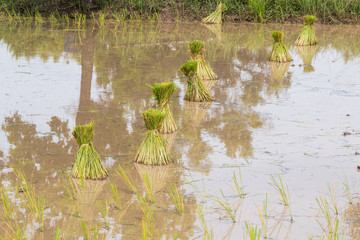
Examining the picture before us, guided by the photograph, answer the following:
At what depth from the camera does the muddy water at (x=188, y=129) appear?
4695 millimetres

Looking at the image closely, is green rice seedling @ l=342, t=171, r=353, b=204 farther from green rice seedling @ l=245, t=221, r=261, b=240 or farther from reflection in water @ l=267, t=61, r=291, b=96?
reflection in water @ l=267, t=61, r=291, b=96

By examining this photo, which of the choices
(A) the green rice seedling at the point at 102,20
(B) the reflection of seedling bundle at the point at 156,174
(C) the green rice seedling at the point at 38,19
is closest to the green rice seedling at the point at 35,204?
(B) the reflection of seedling bundle at the point at 156,174

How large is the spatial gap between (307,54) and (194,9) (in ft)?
19.4

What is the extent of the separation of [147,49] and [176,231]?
27.9ft

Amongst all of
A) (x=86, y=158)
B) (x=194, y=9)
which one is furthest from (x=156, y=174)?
(x=194, y=9)

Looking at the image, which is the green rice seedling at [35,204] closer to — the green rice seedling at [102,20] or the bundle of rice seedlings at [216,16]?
the green rice seedling at [102,20]

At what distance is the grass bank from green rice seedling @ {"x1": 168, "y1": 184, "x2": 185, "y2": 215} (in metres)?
12.2

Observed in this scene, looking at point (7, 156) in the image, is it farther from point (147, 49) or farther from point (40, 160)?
point (147, 49)

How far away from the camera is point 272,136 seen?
6883 mm

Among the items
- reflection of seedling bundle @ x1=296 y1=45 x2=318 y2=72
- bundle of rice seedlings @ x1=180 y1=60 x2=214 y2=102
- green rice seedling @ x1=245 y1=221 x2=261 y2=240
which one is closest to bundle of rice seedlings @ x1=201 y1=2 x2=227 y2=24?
reflection of seedling bundle @ x1=296 y1=45 x2=318 y2=72

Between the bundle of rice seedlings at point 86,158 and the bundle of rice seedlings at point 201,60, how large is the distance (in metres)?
4.06

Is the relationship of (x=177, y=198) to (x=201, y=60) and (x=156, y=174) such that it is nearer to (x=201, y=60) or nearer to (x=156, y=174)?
(x=156, y=174)

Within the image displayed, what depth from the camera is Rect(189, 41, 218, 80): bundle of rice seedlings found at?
9.11 metres

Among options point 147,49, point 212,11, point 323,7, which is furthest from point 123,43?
point 323,7
